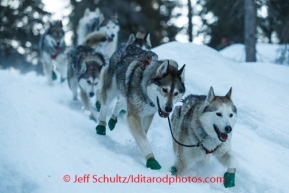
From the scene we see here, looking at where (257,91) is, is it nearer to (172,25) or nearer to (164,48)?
(164,48)

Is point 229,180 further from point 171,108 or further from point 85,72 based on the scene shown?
point 85,72

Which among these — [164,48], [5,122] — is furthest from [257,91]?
[5,122]

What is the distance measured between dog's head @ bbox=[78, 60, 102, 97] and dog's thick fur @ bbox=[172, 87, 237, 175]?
3.20 metres

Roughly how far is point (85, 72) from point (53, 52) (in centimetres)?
349

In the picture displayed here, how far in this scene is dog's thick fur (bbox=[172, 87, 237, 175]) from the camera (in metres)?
4.39

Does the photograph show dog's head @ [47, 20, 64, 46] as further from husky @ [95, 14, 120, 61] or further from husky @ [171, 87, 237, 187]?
husky @ [171, 87, 237, 187]

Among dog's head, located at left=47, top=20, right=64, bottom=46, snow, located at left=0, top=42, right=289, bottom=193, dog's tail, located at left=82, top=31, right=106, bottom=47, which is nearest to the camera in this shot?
snow, located at left=0, top=42, right=289, bottom=193

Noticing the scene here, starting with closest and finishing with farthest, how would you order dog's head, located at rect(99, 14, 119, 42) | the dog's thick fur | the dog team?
the dog's thick fur
the dog team
dog's head, located at rect(99, 14, 119, 42)

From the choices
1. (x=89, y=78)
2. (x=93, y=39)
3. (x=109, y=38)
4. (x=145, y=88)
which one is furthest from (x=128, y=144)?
(x=109, y=38)

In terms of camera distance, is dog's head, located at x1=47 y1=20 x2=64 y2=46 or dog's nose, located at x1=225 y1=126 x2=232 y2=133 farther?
dog's head, located at x1=47 y1=20 x2=64 y2=46

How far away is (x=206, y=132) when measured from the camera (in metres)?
4.62

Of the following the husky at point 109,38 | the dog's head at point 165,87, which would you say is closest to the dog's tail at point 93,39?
the husky at point 109,38

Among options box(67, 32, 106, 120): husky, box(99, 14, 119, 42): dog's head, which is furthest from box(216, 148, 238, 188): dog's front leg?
box(99, 14, 119, 42): dog's head

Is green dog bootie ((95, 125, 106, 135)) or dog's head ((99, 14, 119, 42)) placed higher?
dog's head ((99, 14, 119, 42))
